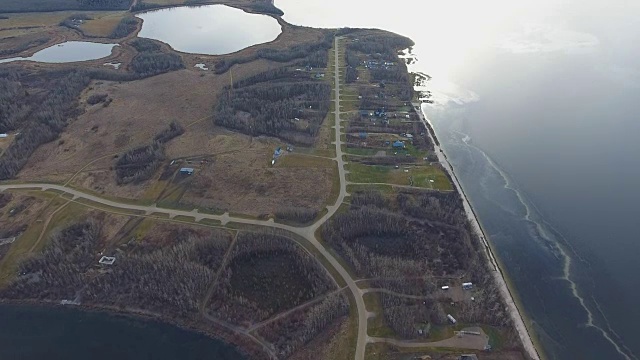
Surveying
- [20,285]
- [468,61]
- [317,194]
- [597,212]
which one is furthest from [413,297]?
[468,61]

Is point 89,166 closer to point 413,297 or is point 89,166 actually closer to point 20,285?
point 20,285

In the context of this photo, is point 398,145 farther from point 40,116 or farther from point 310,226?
point 40,116

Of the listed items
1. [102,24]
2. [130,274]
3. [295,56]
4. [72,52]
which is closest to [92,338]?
[130,274]

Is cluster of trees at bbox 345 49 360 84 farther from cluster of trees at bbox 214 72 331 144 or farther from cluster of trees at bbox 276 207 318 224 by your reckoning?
cluster of trees at bbox 276 207 318 224

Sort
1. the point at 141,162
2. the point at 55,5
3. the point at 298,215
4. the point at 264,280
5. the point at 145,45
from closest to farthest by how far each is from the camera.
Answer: the point at 264,280, the point at 298,215, the point at 141,162, the point at 145,45, the point at 55,5

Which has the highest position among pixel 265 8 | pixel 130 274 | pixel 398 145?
pixel 265 8

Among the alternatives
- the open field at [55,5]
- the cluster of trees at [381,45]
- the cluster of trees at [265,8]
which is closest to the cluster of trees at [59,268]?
the cluster of trees at [381,45]
